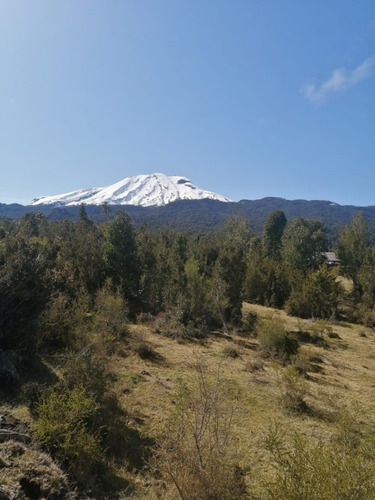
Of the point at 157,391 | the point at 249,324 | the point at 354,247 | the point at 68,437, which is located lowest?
the point at 249,324

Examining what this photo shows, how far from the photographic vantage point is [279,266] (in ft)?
104

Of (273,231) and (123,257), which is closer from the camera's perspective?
(123,257)

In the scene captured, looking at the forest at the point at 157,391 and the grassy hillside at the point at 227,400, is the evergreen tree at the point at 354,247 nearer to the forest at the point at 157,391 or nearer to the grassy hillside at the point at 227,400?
the forest at the point at 157,391

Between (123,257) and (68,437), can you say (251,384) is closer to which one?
(68,437)

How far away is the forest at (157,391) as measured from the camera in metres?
4.18

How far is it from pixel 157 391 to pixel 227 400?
4.82m

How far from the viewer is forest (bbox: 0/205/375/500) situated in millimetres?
4180

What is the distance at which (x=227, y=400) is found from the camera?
5352 mm

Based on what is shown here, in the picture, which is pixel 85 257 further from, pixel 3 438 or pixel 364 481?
pixel 364 481

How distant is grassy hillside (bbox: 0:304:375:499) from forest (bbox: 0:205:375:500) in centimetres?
4

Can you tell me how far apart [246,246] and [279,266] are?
16.6m

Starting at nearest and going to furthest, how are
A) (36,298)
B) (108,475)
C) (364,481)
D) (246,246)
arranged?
(364,481)
(108,475)
(36,298)
(246,246)

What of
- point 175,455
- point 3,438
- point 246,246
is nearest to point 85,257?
point 3,438

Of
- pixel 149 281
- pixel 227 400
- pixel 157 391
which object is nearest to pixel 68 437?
pixel 227 400
